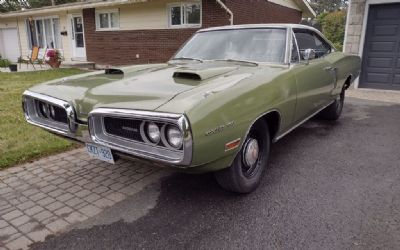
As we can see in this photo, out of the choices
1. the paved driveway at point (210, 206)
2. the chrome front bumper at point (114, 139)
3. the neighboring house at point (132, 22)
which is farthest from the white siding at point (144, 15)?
the chrome front bumper at point (114, 139)

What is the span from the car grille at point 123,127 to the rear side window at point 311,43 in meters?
2.50

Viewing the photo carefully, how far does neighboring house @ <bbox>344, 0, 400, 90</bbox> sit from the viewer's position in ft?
29.4

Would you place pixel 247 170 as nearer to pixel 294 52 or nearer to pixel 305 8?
pixel 294 52

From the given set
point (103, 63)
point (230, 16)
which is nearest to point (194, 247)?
point (230, 16)

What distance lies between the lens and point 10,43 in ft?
73.7

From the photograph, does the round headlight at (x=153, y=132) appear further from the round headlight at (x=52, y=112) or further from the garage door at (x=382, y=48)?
the garage door at (x=382, y=48)

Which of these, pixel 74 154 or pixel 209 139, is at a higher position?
pixel 209 139

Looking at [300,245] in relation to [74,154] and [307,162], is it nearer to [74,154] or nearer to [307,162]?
[307,162]

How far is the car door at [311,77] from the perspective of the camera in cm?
388

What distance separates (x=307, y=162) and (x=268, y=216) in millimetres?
1513

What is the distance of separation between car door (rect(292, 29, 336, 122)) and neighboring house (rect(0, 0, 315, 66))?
7115mm

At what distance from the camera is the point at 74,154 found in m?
4.56

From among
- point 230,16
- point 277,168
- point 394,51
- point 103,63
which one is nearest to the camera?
point 277,168

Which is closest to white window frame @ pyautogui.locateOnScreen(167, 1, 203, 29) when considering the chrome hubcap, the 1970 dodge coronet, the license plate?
the 1970 dodge coronet
